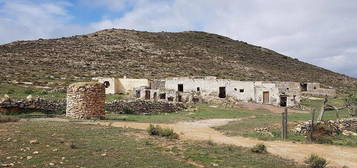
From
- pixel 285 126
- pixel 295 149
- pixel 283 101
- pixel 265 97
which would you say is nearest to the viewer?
pixel 295 149

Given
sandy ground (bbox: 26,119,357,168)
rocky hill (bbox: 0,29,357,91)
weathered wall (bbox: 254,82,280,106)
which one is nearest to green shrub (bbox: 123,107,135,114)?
sandy ground (bbox: 26,119,357,168)

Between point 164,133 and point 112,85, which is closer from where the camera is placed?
point 164,133

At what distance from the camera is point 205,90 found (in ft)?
118

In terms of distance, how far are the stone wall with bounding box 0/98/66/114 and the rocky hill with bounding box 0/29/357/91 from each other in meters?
19.2

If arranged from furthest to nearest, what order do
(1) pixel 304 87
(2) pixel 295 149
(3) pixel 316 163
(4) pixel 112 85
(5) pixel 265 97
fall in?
(1) pixel 304 87 < (4) pixel 112 85 < (5) pixel 265 97 < (2) pixel 295 149 < (3) pixel 316 163

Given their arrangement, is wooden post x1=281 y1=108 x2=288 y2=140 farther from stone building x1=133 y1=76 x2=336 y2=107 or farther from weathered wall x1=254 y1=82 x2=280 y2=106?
weathered wall x1=254 y1=82 x2=280 y2=106

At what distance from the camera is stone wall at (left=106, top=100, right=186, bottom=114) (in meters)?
23.8

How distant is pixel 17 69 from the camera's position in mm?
46406

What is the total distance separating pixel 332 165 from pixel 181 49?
66232 millimetres

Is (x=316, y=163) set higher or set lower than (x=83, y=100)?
lower

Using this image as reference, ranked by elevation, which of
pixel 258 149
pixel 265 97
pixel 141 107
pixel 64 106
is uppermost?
pixel 265 97

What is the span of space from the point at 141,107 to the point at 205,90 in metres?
12.3

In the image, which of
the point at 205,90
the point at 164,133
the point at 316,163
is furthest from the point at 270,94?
the point at 316,163

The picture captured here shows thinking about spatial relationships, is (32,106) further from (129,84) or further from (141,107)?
(129,84)
